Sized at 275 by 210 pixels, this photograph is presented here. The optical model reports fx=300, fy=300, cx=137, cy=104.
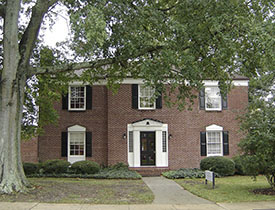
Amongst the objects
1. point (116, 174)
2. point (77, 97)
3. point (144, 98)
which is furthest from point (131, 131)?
point (77, 97)

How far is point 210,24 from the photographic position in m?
10.2

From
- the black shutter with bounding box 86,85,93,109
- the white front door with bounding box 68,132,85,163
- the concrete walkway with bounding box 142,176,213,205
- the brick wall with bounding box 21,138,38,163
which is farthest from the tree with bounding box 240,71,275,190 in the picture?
the brick wall with bounding box 21,138,38,163

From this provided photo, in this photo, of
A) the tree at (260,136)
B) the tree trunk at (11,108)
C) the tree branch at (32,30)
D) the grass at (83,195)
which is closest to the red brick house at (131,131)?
the grass at (83,195)

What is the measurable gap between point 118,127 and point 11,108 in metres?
9.12

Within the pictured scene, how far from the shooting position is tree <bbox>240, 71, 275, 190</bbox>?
11148 millimetres

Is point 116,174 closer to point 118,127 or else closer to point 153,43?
point 118,127

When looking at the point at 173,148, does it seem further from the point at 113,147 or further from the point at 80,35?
the point at 80,35

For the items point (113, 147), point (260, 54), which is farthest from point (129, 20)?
point (113, 147)

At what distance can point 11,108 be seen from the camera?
1072 centimetres

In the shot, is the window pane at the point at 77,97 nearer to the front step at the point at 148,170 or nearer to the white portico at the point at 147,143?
the white portico at the point at 147,143

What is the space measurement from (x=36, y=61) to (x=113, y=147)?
7378 millimetres

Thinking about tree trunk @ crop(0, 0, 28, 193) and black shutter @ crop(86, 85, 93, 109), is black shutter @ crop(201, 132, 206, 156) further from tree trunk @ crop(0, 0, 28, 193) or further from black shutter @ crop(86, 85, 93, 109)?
tree trunk @ crop(0, 0, 28, 193)

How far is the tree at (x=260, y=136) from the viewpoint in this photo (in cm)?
1115

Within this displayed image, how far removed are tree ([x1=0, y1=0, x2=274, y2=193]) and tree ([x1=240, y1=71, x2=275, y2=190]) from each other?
141 cm
